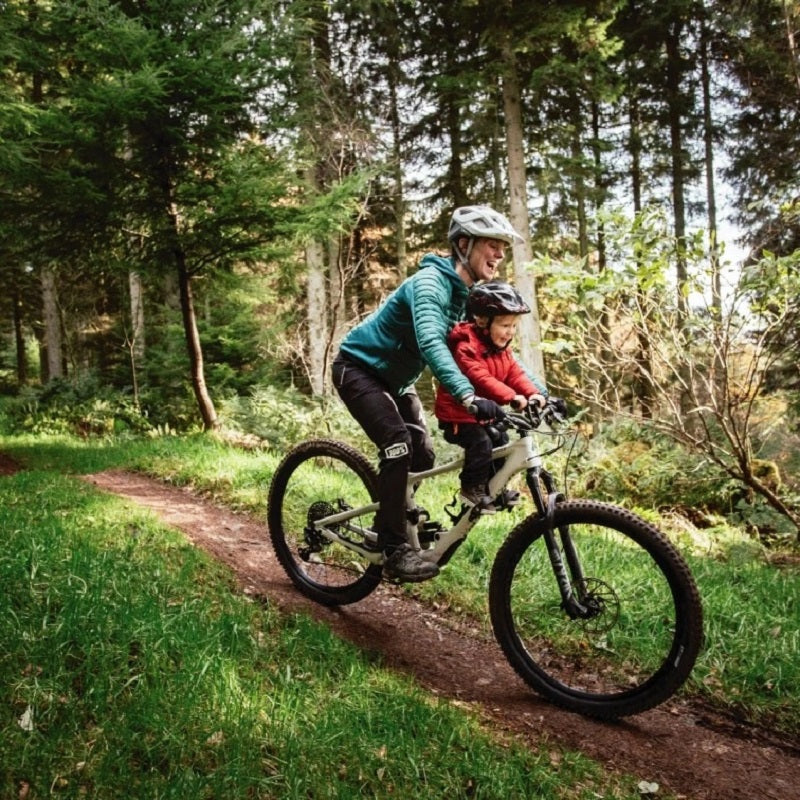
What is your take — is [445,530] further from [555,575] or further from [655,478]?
[655,478]

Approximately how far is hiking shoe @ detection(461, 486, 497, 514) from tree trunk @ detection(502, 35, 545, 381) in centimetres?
876

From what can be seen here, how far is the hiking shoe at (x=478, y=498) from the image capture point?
137 inches

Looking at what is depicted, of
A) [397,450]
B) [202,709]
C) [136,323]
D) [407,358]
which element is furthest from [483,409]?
[136,323]

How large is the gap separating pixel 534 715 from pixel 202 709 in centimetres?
179

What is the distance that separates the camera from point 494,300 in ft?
11.1

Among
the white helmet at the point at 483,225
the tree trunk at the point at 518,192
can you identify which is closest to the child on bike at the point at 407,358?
the white helmet at the point at 483,225

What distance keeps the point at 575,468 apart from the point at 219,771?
8.30m

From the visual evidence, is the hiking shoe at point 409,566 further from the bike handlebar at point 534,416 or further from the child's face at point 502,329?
the child's face at point 502,329

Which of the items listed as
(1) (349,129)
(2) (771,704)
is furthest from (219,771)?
(1) (349,129)

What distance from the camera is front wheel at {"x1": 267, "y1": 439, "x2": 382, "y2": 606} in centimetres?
436

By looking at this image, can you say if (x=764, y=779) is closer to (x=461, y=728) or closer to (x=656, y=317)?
(x=461, y=728)

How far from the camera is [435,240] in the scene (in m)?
18.2

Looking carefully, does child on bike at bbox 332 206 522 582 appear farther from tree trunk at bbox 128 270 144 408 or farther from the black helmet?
tree trunk at bbox 128 270 144 408

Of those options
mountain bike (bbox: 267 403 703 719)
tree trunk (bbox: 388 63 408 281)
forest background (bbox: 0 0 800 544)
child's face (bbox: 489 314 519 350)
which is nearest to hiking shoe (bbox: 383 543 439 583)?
mountain bike (bbox: 267 403 703 719)
